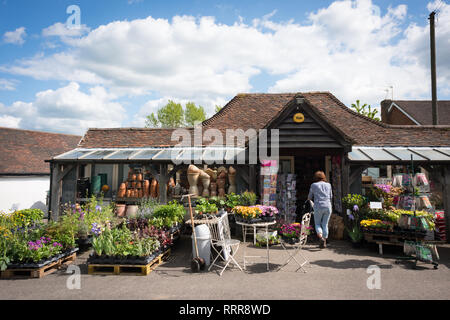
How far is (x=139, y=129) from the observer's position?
12445mm

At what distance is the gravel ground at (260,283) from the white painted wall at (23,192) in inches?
573

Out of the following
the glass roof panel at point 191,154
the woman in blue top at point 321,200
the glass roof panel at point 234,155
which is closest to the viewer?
the woman in blue top at point 321,200

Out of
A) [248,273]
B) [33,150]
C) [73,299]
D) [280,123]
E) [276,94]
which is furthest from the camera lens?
[33,150]

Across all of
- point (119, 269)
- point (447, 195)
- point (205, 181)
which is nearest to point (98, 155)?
point (205, 181)

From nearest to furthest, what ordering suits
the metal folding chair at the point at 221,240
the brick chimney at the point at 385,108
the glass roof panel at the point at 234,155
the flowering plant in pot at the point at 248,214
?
the metal folding chair at the point at 221,240
the flowering plant in pot at the point at 248,214
the glass roof panel at the point at 234,155
the brick chimney at the point at 385,108

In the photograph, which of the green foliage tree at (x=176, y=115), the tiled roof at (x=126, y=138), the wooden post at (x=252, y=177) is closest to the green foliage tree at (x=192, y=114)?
the green foliage tree at (x=176, y=115)

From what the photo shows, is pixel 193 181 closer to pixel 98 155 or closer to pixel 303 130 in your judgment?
pixel 98 155

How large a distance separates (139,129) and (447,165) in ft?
37.7

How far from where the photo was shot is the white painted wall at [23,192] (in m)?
17.2

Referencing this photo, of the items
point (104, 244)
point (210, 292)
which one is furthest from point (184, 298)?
point (104, 244)

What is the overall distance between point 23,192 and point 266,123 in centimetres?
1608

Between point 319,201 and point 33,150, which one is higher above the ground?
point 33,150

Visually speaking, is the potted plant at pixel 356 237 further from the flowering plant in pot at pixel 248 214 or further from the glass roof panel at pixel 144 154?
the glass roof panel at pixel 144 154
